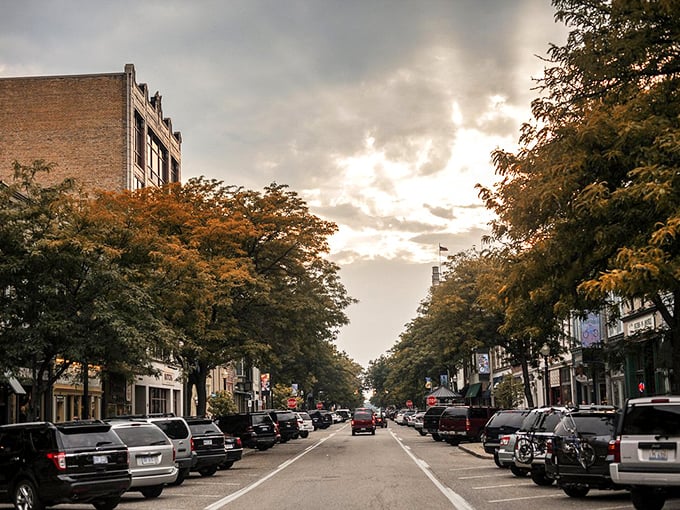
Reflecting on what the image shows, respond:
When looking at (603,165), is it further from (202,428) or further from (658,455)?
(202,428)

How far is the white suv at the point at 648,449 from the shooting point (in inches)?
545

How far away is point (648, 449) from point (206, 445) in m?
15.6

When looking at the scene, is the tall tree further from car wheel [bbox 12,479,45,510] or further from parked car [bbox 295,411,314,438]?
parked car [bbox 295,411,314,438]

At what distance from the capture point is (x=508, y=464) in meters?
25.0

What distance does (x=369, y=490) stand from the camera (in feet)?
67.7

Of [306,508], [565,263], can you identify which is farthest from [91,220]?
[565,263]

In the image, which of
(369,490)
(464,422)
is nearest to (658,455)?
(369,490)

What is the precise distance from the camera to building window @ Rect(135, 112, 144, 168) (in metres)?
58.2

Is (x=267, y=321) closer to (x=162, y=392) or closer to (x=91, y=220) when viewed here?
(x=91, y=220)

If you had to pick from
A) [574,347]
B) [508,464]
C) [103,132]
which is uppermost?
[103,132]

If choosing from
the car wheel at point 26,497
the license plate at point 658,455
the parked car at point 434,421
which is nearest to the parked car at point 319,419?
Answer: the parked car at point 434,421

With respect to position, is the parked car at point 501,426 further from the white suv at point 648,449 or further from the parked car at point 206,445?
the white suv at point 648,449

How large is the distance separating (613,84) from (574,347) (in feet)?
114

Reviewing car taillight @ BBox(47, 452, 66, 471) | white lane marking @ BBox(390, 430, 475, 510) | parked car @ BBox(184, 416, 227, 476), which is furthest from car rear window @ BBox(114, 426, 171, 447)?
white lane marking @ BBox(390, 430, 475, 510)
